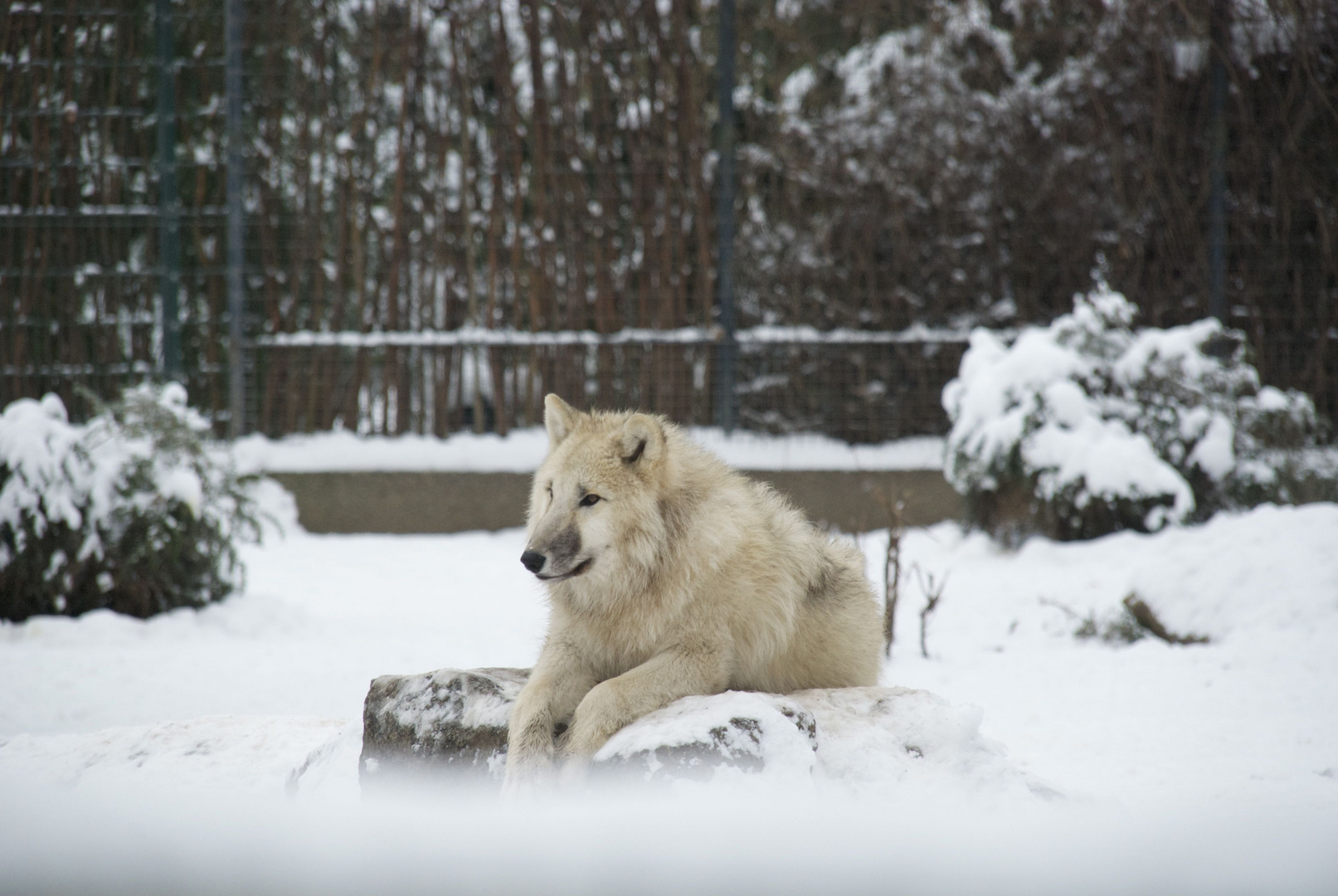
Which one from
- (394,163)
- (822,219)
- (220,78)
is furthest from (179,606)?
(822,219)

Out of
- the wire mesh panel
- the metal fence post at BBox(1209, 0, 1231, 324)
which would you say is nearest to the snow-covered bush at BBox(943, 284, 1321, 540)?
the metal fence post at BBox(1209, 0, 1231, 324)

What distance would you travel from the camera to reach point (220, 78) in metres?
8.57

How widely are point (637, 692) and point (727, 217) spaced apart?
638cm

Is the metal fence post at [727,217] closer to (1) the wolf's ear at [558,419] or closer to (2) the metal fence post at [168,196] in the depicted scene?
(2) the metal fence post at [168,196]

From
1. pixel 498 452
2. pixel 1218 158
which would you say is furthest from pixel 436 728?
pixel 1218 158

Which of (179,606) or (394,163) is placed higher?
(394,163)

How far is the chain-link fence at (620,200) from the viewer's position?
8.36 meters

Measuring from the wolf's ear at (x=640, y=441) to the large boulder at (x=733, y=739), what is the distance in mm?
640

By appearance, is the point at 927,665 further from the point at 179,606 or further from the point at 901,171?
the point at 901,171

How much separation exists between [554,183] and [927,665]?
5.22 meters

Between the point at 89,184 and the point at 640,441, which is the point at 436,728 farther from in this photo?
the point at 89,184

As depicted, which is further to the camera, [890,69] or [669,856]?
[890,69]

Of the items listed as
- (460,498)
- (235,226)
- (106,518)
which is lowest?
(460,498)

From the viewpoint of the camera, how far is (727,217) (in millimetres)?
8422
